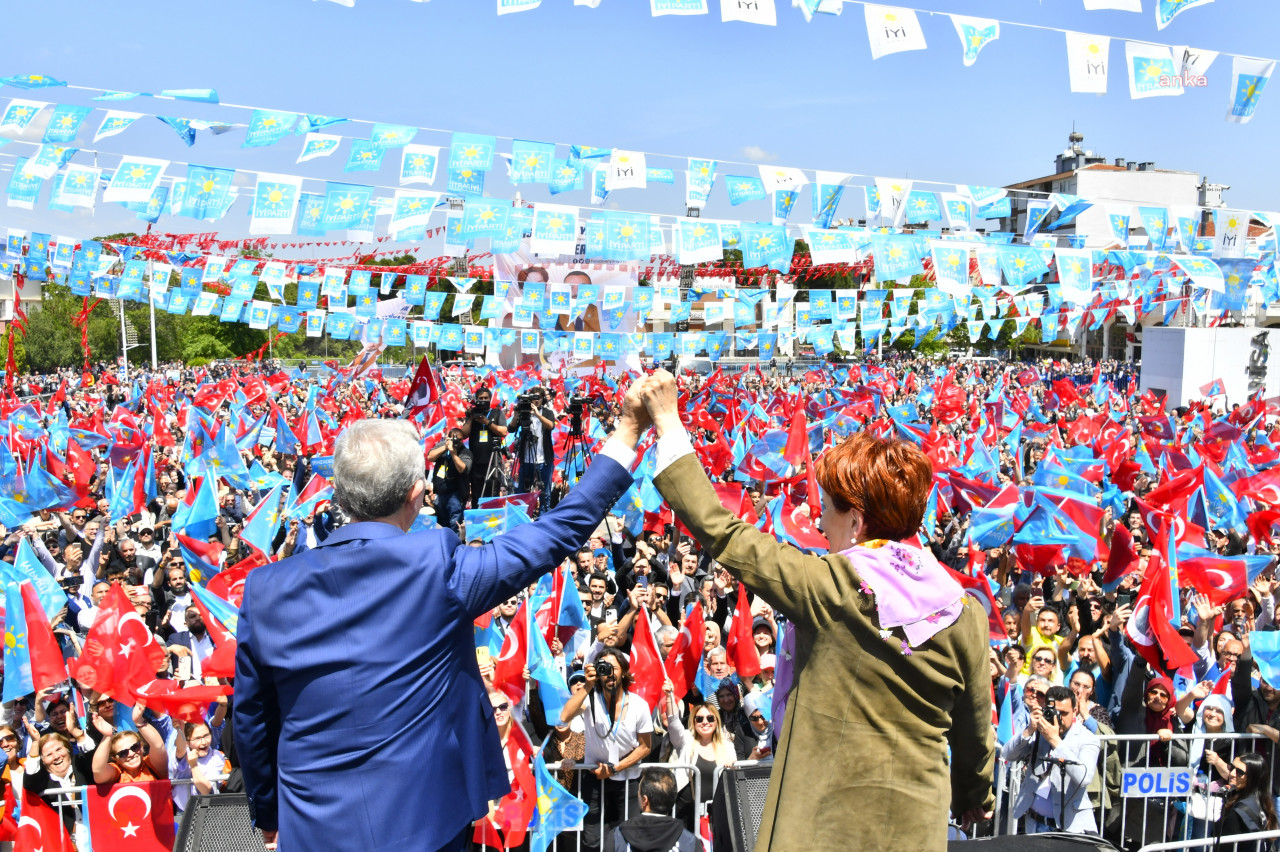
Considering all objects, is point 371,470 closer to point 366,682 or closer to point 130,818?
point 366,682

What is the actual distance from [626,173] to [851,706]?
488 inches

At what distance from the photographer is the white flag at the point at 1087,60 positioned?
30.1 ft

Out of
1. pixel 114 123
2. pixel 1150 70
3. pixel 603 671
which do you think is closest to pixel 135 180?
pixel 114 123

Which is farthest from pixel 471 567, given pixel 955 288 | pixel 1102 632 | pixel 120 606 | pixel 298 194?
pixel 955 288

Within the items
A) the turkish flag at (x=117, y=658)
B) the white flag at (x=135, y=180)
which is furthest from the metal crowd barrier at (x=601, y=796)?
the white flag at (x=135, y=180)

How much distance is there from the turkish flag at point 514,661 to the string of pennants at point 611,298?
521 inches

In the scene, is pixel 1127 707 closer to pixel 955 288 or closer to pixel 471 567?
pixel 471 567

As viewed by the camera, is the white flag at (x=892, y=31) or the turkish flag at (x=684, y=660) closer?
the turkish flag at (x=684, y=660)

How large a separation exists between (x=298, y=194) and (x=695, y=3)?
7273 mm

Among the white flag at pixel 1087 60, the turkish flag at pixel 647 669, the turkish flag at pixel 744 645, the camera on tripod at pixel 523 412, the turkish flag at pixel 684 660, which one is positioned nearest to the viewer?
the turkish flag at pixel 647 669

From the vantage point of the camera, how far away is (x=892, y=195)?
14688 mm

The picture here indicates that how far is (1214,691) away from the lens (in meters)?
5.89

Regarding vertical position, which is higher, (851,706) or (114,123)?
(114,123)

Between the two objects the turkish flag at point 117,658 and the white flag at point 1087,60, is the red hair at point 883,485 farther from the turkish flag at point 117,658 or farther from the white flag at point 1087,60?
the white flag at point 1087,60
